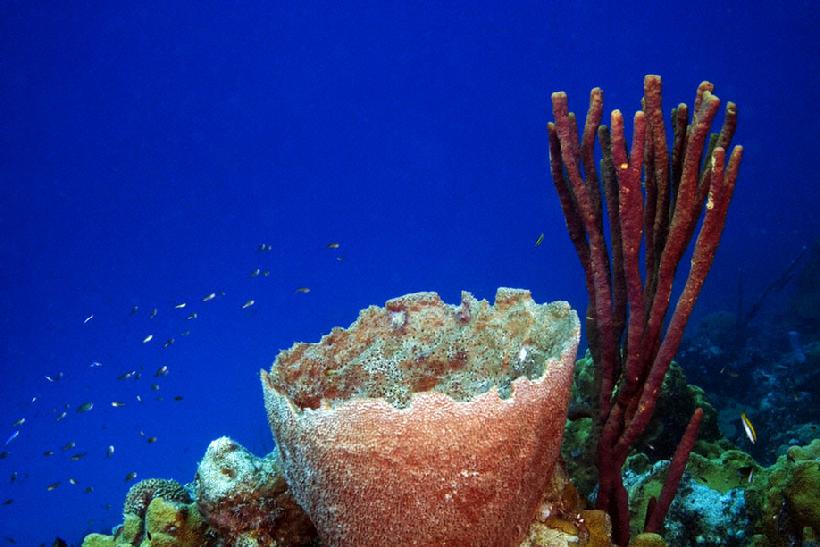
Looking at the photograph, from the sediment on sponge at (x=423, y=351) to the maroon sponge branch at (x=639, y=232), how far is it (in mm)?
422

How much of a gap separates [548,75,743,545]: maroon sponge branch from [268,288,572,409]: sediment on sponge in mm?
422

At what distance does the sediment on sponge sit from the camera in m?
2.80

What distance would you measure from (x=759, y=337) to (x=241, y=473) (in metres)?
24.0

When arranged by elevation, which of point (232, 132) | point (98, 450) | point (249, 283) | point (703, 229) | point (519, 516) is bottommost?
point (519, 516)

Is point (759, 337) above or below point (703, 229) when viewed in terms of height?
above

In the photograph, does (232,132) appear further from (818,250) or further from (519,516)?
(519,516)

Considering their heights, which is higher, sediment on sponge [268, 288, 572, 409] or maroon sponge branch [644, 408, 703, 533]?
sediment on sponge [268, 288, 572, 409]

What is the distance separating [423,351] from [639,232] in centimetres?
152

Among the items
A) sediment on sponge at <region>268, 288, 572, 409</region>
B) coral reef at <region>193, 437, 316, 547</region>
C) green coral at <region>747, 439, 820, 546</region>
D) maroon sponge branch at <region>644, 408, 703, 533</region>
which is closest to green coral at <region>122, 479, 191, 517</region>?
coral reef at <region>193, 437, 316, 547</region>

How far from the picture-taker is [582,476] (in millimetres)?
3564

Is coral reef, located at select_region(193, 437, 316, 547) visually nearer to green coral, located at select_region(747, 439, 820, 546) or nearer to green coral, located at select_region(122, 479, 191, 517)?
green coral, located at select_region(122, 479, 191, 517)

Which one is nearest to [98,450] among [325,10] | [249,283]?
[249,283]

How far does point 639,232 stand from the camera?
2.42 meters

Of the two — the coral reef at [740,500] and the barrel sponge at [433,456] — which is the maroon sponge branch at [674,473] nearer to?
the coral reef at [740,500]
